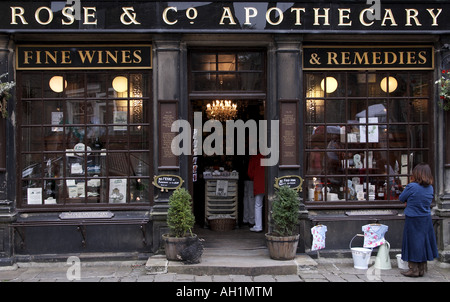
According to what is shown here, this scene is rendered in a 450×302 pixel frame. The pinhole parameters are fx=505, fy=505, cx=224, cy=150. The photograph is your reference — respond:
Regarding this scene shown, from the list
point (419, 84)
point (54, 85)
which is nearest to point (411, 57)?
point (419, 84)

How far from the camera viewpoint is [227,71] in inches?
356

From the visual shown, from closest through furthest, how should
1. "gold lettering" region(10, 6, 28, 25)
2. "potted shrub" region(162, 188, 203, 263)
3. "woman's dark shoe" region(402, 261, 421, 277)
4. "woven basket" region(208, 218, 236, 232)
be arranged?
"woman's dark shoe" region(402, 261, 421, 277), "potted shrub" region(162, 188, 203, 263), "gold lettering" region(10, 6, 28, 25), "woven basket" region(208, 218, 236, 232)

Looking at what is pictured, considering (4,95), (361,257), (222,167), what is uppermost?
(4,95)

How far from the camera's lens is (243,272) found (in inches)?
309

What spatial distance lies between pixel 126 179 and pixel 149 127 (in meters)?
0.99

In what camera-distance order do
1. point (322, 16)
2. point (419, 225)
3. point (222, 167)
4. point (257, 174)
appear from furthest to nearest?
point (222, 167)
point (257, 174)
point (322, 16)
point (419, 225)

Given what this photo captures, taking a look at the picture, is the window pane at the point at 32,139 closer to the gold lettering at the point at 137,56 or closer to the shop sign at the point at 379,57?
the gold lettering at the point at 137,56

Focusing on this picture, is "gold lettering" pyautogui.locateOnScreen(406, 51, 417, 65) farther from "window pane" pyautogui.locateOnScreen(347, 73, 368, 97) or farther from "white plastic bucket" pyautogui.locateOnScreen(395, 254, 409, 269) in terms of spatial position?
"white plastic bucket" pyautogui.locateOnScreen(395, 254, 409, 269)

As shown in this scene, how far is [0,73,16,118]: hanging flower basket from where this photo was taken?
26.7 ft

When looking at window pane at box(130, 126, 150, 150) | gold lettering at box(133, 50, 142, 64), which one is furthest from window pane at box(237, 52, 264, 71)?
window pane at box(130, 126, 150, 150)

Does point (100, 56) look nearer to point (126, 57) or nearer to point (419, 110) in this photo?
point (126, 57)

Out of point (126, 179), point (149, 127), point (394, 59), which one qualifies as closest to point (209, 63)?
point (149, 127)

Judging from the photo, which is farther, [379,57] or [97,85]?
[379,57]

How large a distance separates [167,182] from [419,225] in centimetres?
408
